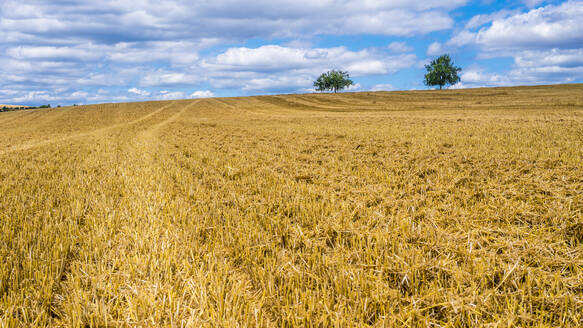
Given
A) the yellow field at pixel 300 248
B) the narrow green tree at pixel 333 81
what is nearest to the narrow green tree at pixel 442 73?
the narrow green tree at pixel 333 81

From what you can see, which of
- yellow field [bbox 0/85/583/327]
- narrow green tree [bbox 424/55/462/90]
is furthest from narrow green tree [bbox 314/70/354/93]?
yellow field [bbox 0/85/583/327]

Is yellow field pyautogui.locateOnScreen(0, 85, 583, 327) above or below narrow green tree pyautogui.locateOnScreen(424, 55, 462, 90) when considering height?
below

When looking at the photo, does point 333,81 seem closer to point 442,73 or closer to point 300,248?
point 442,73

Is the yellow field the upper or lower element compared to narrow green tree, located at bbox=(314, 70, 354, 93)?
lower

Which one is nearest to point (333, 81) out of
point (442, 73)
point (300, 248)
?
point (442, 73)

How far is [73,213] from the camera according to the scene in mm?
4312

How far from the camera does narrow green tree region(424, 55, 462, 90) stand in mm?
76750

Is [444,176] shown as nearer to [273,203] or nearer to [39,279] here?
[273,203]

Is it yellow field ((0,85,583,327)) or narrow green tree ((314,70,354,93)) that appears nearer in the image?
yellow field ((0,85,583,327))

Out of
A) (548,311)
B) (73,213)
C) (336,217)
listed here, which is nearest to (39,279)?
(73,213)

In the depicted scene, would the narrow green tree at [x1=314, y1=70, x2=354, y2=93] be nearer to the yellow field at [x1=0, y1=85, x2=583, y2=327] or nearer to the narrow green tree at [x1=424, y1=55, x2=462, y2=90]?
the narrow green tree at [x1=424, y1=55, x2=462, y2=90]

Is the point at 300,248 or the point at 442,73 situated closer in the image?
the point at 300,248

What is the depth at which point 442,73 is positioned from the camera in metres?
77.2

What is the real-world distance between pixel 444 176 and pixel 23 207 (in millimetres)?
7726
